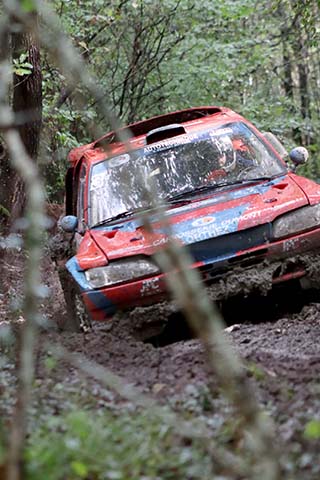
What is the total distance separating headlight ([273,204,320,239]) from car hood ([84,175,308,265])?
0.06m

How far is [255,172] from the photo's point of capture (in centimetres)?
750

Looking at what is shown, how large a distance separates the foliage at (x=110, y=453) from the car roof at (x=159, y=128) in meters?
4.15

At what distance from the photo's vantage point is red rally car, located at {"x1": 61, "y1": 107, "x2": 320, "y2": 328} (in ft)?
20.8

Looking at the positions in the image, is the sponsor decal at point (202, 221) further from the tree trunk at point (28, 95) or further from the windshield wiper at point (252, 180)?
the tree trunk at point (28, 95)

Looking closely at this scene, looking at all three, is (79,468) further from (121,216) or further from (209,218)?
(121,216)

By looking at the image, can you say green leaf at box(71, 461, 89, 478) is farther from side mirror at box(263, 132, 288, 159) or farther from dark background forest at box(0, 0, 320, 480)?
side mirror at box(263, 132, 288, 159)

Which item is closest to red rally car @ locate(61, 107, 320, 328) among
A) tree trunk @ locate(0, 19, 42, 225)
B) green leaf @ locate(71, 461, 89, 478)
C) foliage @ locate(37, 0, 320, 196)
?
green leaf @ locate(71, 461, 89, 478)

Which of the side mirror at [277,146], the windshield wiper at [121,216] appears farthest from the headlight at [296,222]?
the side mirror at [277,146]

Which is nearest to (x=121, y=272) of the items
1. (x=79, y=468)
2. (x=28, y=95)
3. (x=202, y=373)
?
(x=202, y=373)

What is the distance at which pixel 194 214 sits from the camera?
674cm

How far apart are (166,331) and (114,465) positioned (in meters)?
3.48

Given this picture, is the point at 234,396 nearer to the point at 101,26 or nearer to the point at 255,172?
the point at 255,172

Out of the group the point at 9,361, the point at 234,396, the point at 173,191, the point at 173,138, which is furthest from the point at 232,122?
the point at 234,396

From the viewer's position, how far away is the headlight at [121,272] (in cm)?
628
